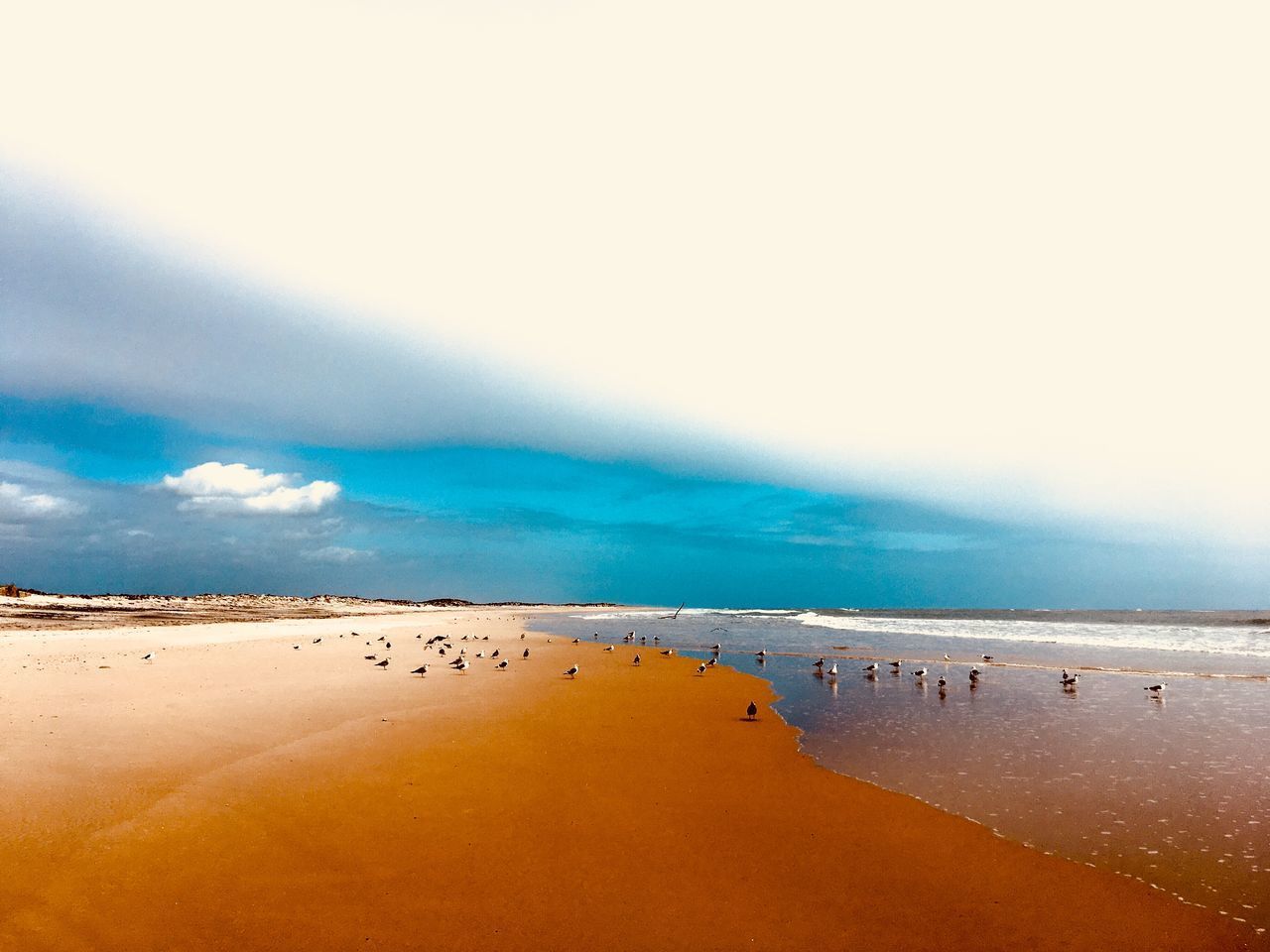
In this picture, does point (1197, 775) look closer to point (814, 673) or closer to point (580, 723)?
point (580, 723)

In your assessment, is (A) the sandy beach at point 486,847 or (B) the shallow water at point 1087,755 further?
(B) the shallow water at point 1087,755

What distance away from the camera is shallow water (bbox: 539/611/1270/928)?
8.45 meters

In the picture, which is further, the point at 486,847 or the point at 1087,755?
the point at 1087,755

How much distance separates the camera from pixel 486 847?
26.4 ft

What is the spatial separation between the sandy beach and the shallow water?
936 millimetres

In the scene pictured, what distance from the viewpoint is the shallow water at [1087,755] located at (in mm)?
8453

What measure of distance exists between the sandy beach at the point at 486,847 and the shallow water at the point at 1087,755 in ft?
3.07

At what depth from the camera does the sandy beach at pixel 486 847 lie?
625 centimetres

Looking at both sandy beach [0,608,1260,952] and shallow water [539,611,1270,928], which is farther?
shallow water [539,611,1270,928]

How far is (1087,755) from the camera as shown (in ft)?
43.9

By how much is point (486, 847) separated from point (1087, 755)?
40.8 feet

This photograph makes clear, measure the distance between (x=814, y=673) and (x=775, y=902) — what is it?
21351 millimetres

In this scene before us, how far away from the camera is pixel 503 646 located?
119 ft

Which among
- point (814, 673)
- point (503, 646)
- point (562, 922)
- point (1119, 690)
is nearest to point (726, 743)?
point (562, 922)
